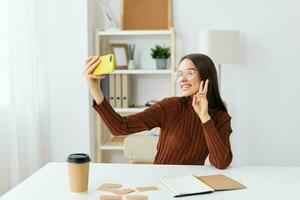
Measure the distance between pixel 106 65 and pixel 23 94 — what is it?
1.82m

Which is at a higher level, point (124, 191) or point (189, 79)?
point (189, 79)

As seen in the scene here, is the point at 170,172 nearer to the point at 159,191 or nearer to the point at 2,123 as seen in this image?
the point at 159,191

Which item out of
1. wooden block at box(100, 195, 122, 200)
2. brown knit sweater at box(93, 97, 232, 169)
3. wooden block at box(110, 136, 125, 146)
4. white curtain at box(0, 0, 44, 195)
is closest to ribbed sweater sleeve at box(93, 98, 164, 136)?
brown knit sweater at box(93, 97, 232, 169)

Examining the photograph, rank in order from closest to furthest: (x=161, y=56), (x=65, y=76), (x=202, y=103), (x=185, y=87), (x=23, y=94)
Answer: (x=202, y=103)
(x=185, y=87)
(x=23, y=94)
(x=65, y=76)
(x=161, y=56)

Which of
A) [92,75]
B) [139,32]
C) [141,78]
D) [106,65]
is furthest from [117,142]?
[106,65]

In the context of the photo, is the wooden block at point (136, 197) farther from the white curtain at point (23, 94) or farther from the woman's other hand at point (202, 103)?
the white curtain at point (23, 94)

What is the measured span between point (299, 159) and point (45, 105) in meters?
2.32

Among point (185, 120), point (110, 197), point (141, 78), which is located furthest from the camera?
point (141, 78)

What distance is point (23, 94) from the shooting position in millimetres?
3354

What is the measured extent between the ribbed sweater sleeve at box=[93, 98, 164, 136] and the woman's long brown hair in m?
0.27

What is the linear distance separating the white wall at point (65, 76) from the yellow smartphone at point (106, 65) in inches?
77.9

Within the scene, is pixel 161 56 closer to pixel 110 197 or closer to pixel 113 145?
pixel 113 145

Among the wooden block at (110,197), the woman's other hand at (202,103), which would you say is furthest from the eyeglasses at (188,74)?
the wooden block at (110,197)

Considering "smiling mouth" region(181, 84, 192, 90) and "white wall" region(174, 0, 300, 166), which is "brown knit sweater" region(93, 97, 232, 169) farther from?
"white wall" region(174, 0, 300, 166)
